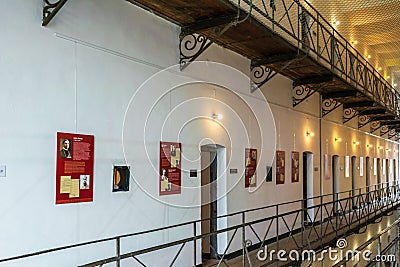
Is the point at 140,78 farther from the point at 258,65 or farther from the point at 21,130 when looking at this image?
the point at 258,65

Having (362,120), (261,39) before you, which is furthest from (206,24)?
(362,120)

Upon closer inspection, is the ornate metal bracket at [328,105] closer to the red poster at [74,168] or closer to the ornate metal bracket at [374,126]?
the ornate metal bracket at [374,126]

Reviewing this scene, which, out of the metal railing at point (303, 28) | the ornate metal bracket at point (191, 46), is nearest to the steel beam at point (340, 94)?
the metal railing at point (303, 28)

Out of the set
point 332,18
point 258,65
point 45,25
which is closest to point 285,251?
point 258,65

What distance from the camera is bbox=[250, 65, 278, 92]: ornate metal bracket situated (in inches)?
265

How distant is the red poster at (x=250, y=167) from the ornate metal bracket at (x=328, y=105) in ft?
12.5

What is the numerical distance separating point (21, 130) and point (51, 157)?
0.34m

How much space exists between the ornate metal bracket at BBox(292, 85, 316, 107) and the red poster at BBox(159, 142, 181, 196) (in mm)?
4047

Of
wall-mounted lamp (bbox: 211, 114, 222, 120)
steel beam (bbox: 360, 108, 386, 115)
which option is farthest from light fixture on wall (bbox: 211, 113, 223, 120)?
steel beam (bbox: 360, 108, 386, 115)

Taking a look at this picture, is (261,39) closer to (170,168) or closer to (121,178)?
(170,168)

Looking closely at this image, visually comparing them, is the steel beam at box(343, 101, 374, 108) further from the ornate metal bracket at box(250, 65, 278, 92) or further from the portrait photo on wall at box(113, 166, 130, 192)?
the portrait photo on wall at box(113, 166, 130, 192)

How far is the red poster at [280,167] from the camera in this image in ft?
24.8

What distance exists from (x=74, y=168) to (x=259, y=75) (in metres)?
4.12

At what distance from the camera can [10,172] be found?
9.96ft
